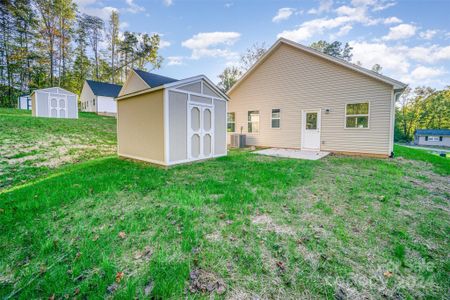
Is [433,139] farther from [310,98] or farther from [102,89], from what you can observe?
[102,89]

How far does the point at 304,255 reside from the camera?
7.02 feet

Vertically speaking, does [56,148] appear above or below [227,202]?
above

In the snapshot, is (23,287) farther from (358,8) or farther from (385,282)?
(358,8)

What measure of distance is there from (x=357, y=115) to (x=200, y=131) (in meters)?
7.06

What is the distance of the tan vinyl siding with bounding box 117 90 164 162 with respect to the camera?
20.4 ft

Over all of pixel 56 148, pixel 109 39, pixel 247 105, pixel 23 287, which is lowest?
pixel 23 287

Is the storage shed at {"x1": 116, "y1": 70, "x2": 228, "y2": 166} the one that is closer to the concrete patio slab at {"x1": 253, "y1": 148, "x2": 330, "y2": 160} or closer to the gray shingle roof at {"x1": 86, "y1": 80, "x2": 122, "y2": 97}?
the concrete patio slab at {"x1": 253, "y1": 148, "x2": 330, "y2": 160}

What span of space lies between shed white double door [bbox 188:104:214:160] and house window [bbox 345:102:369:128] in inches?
249

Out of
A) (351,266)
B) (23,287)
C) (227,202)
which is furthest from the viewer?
(227,202)

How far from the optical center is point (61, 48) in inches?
971

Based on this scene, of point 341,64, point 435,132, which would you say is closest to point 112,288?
point 341,64

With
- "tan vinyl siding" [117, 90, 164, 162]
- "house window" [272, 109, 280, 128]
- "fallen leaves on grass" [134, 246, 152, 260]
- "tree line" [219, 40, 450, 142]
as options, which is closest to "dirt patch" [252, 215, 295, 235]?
"fallen leaves on grass" [134, 246, 152, 260]

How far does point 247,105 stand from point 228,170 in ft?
23.2

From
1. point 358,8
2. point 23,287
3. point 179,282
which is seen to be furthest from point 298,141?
point 23,287
